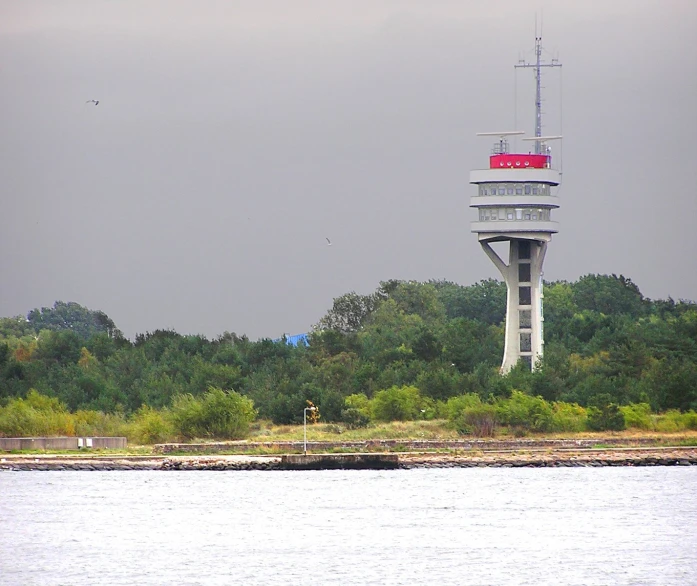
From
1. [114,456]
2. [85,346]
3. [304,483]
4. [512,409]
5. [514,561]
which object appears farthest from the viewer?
[85,346]

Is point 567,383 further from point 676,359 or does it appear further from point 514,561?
point 514,561

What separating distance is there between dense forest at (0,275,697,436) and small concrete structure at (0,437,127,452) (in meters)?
2.79

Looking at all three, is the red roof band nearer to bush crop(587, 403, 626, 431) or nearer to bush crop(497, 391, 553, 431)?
bush crop(497, 391, 553, 431)

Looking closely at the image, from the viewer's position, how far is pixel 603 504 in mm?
69438

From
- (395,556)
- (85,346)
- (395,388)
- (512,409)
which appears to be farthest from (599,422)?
(85,346)

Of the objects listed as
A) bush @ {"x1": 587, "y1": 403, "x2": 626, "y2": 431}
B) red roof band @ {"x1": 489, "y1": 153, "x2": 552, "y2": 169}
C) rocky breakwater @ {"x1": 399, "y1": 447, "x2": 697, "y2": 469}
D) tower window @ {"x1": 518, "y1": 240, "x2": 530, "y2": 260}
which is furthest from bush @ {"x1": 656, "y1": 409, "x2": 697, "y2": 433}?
red roof band @ {"x1": 489, "y1": 153, "x2": 552, "y2": 169}

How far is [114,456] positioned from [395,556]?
40.2 meters

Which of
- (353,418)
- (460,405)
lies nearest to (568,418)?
(460,405)

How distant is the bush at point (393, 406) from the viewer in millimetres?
101000

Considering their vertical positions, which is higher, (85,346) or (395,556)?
(85,346)

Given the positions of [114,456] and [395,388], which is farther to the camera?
[395,388]

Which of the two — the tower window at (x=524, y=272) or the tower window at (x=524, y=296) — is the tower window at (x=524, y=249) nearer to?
the tower window at (x=524, y=272)

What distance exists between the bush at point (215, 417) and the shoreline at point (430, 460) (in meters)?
5.55

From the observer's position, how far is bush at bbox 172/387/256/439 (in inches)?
3735
